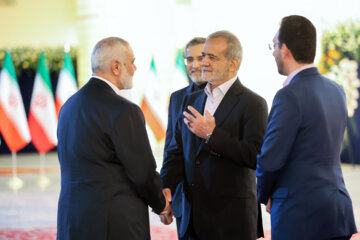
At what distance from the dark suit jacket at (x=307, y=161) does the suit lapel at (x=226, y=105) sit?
1.85 ft

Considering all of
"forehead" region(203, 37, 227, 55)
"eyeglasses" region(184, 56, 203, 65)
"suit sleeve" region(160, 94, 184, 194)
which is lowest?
"suit sleeve" region(160, 94, 184, 194)

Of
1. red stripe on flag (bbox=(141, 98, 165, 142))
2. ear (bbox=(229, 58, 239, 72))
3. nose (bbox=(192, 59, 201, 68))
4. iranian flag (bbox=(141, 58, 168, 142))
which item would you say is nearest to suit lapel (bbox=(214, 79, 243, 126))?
ear (bbox=(229, 58, 239, 72))

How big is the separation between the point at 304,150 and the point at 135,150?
2.56ft

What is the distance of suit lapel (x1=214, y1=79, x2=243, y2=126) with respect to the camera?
3.24 meters

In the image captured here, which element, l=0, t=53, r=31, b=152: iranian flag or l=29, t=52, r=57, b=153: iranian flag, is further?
l=29, t=52, r=57, b=153: iranian flag

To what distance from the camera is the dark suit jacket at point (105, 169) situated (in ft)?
9.14

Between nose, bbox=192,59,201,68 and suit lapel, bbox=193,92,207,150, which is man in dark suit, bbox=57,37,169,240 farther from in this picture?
nose, bbox=192,59,201,68

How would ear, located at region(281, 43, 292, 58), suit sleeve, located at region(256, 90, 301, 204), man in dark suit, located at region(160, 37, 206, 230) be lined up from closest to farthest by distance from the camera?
A: suit sleeve, located at region(256, 90, 301, 204) → ear, located at region(281, 43, 292, 58) → man in dark suit, located at region(160, 37, 206, 230)

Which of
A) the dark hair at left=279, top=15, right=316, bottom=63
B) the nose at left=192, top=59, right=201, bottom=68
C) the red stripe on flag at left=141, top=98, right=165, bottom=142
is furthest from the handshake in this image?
the red stripe on flag at left=141, top=98, right=165, bottom=142

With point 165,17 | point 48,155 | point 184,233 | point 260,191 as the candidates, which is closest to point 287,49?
point 260,191

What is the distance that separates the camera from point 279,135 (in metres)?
2.61

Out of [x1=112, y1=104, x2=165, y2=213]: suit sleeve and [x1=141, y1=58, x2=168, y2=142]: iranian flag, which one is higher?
[x1=112, y1=104, x2=165, y2=213]: suit sleeve

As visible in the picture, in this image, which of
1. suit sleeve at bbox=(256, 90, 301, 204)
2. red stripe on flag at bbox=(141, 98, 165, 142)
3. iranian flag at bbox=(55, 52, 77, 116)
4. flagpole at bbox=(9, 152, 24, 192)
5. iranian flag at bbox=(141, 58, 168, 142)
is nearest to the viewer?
suit sleeve at bbox=(256, 90, 301, 204)

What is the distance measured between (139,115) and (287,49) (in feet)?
2.48
